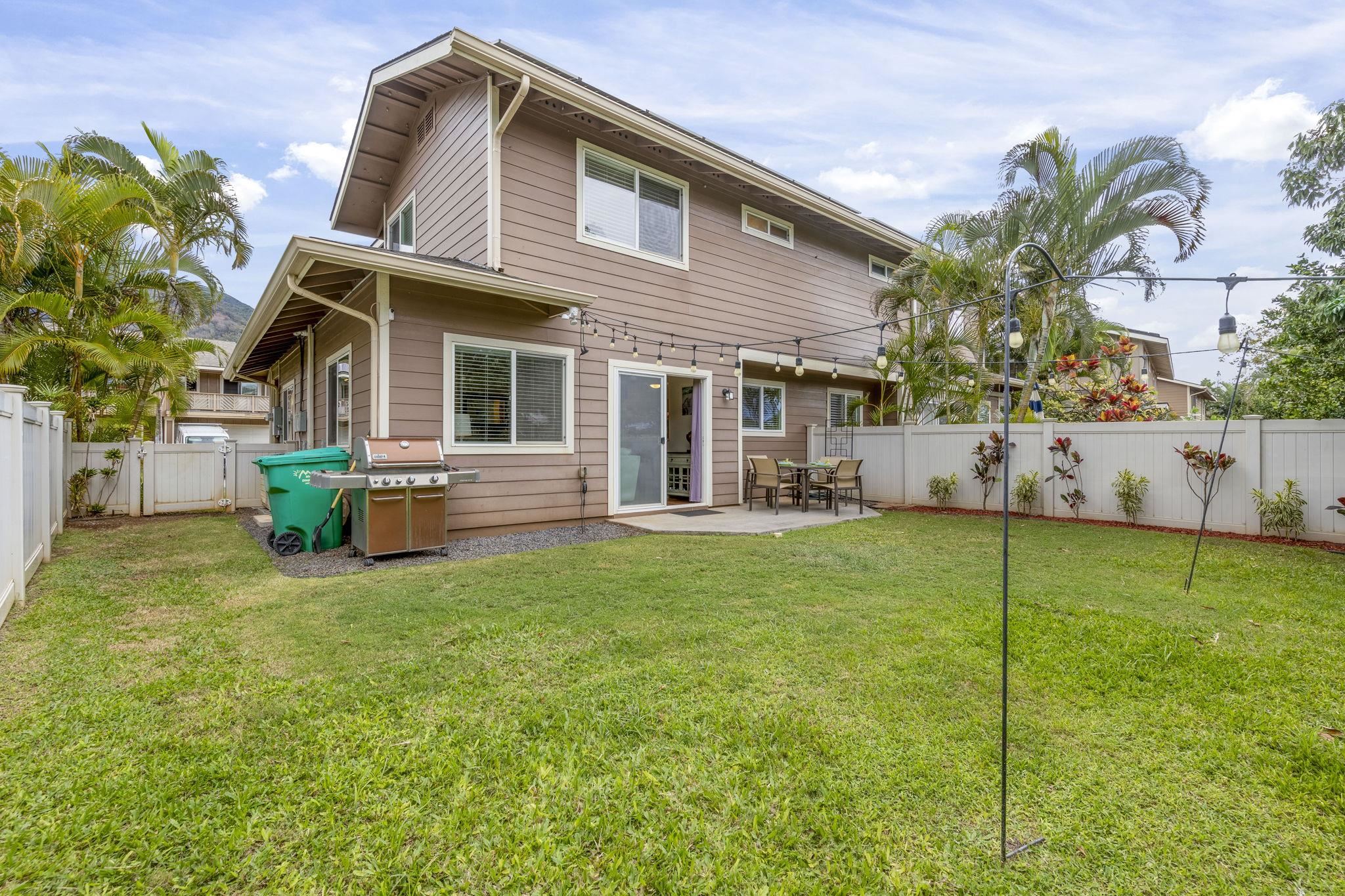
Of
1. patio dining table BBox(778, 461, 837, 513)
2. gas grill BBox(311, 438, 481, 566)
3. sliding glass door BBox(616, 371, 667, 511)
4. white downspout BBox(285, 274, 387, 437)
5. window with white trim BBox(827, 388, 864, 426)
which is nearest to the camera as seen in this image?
gas grill BBox(311, 438, 481, 566)

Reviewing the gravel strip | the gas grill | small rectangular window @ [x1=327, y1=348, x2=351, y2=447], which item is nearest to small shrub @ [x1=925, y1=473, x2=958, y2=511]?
the gravel strip

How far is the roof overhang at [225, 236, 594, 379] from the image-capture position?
5.17m

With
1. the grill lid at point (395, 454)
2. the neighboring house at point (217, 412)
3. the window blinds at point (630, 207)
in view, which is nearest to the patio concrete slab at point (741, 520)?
the grill lid at point (395, 454)

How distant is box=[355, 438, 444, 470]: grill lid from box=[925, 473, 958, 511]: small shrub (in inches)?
291

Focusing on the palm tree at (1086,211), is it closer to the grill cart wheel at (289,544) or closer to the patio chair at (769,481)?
the patio chair at (769,481)

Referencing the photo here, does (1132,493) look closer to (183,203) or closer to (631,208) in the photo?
(631,208)

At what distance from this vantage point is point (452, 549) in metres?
5.90

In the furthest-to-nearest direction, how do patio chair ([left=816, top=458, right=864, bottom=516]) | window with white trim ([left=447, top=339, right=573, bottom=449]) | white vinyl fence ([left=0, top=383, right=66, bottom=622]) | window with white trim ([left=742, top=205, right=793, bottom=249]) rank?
window with white trim ([left=742, top=205, right=793, bottom=249])
patio chair ([left=816, top=458, right=864, bottom=516])
window with white trim ([left=447, top=339, right=573, bottom=449])
white vinyl fence ([left=0, top=383, right=66, bottom=622])

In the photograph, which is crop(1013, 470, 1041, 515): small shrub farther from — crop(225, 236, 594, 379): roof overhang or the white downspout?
the white downspout

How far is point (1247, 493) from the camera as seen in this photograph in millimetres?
6590

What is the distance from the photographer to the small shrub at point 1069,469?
7930mm

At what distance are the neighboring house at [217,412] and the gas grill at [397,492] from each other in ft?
63.5

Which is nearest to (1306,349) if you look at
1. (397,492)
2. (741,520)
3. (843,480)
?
(843,480)

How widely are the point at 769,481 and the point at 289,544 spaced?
596 centimetres
